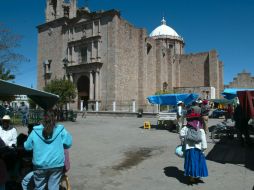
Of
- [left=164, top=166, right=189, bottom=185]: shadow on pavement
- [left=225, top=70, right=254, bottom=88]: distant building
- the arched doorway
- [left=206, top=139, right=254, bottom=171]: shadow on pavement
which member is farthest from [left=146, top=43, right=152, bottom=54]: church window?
[left=164, top=166, right=189, bottom=185]: shadow on pavement

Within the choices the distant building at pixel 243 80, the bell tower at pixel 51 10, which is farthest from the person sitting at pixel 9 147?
the distant building at pixel 243 80

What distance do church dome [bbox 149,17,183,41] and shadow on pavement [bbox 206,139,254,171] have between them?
5655 cm

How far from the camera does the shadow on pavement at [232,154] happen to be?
7.69m

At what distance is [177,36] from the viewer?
2618 inches

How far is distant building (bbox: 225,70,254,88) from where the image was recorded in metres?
53.4

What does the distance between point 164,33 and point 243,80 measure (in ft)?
69.2

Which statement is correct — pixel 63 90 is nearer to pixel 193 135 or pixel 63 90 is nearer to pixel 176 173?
pixel 176 173

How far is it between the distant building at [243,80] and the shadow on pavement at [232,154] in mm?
46357

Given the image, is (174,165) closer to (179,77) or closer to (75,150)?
(75,150)

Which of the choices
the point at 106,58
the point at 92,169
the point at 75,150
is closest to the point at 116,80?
the point at 106,58

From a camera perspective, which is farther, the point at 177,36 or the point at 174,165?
the point at 177,36

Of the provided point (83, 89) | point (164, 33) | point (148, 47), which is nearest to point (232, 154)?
point (83, 89)

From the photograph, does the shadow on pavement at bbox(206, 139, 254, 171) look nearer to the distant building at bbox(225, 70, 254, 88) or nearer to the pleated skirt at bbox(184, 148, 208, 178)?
the pleated skirt at bbox(184, 148, 208, 178)

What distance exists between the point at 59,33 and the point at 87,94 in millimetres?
10392
